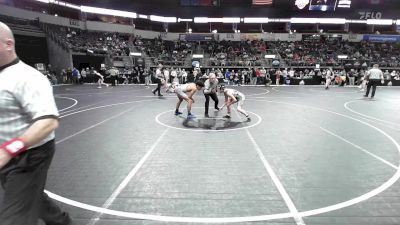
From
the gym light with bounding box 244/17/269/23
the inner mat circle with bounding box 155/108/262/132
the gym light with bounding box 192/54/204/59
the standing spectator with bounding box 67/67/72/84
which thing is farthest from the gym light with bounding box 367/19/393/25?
the inner mat circle with bounding box 155/108/262/132

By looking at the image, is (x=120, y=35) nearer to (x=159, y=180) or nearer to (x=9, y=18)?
(x=9, y=18)

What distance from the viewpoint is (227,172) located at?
214 inches

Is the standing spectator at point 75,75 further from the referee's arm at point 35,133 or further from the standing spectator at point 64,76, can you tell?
the referee's arm at point 35,133

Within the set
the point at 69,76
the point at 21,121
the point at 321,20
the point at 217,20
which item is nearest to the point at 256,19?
the point at 217,20

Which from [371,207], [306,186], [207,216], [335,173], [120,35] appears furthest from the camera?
[120,35]

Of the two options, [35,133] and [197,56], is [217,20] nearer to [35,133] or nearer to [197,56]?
[197,56]

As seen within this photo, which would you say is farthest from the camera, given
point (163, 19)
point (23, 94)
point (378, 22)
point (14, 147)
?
point (163, 19)

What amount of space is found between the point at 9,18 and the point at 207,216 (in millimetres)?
32076

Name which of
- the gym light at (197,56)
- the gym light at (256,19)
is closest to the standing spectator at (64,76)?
the gym light at (197,56)

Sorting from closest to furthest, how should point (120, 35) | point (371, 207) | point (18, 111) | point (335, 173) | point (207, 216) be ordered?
point (18, 111) < point (207, 216) < point (371, 207) < point (335, 173) < point (120, 35)

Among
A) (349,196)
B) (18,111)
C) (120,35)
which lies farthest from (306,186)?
(120,35)

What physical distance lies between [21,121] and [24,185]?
1.68ft

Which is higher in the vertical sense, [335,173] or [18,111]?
[18,111]

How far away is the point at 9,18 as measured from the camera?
28656mm
